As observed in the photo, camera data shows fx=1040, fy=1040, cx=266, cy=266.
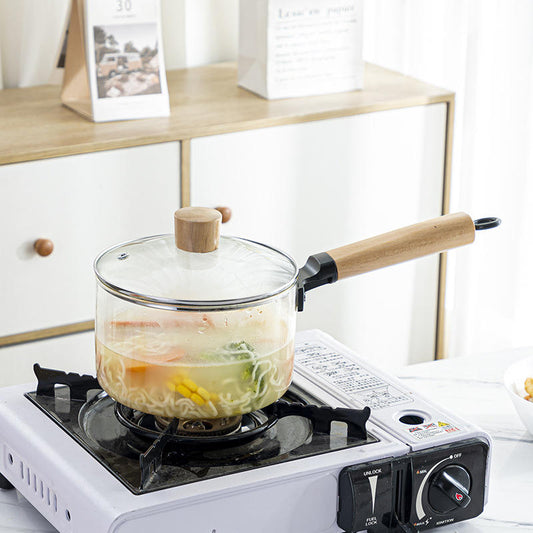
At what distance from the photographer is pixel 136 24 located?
2.27 m

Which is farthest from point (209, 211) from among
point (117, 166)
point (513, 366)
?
point (117, 166)

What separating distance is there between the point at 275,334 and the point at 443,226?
0.86ft

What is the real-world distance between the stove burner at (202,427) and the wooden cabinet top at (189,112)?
1054 millimetres

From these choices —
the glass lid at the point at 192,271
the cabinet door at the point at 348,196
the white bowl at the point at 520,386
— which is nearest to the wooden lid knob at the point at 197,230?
the glass lid at the point at 192,271

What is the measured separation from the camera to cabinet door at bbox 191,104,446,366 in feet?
7.78

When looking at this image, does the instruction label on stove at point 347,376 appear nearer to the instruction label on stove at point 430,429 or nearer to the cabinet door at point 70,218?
the instruction label on stove at point 430,429

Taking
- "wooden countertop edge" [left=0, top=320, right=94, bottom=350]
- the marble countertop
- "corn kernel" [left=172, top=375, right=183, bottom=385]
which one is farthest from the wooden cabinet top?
"corn kernel" [left=172, top=375, right=183, bottom=385]

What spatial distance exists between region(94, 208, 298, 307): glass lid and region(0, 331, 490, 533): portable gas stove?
147 millimetres

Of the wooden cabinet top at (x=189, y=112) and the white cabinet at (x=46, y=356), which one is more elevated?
the wooden cabinet top at (x=189, y=112)

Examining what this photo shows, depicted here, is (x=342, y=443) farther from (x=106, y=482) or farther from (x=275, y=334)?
(x=106, y=482)

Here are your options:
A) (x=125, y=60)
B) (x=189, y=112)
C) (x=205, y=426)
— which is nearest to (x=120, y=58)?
(x=125, y=60)

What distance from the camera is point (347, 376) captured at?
4.37ft

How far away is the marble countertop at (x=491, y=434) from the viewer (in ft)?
3.94

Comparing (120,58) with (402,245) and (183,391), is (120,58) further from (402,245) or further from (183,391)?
(183,391)
